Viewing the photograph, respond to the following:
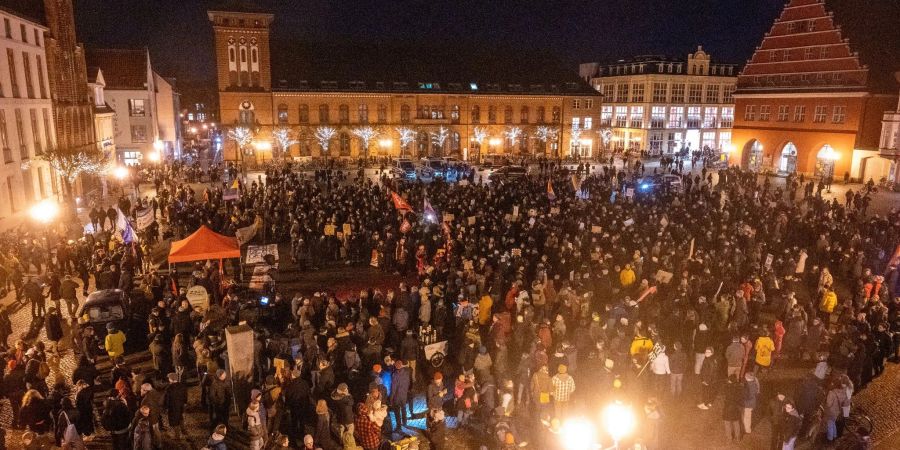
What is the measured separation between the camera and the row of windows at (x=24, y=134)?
26.8 meters

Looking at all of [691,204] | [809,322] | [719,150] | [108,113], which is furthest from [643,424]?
[719,150]

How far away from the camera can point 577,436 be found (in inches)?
338

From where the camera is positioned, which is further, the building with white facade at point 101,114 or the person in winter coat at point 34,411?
the building with white facade at point 101,114

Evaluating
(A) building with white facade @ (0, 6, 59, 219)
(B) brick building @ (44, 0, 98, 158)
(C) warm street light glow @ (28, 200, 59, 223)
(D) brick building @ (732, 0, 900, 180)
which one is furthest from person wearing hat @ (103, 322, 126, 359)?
(D) brick building @ (732, 0, 900, 180)

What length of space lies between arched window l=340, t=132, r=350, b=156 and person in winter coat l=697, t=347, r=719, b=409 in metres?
46.7

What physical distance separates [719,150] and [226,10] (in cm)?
5462

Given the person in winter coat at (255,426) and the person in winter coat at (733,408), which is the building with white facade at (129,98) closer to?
the person in winter coat at (255,426)

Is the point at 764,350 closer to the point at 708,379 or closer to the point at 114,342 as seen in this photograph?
the point at 708,379

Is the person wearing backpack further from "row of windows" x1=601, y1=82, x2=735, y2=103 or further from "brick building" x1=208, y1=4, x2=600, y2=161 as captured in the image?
"row of windows" x1=601, y1=82, x2=735, y2=103

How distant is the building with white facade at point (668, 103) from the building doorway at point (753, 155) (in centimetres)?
1362

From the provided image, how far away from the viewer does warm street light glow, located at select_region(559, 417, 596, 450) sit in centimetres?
857

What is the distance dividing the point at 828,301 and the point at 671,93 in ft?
187

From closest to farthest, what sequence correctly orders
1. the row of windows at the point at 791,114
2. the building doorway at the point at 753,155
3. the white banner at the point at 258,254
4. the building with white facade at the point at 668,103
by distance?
the white banner at the point at 258,254, the row of windows at the point at 791,114, the building doorway at the point at 753,155, the building with white facade at the point at 668,103


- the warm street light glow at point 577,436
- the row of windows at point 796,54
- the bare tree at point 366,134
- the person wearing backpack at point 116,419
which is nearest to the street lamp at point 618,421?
the warm street light glow at point 577,436
